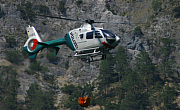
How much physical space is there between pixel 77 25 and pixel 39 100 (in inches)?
1852

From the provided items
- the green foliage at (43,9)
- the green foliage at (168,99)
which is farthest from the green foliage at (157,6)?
the green foliage at (168,99)

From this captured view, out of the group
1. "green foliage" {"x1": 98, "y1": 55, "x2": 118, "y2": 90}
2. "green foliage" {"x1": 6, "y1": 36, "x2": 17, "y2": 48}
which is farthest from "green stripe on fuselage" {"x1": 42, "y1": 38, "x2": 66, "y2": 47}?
"green foliage" {"x1": 6, "y1": 36, "x2": 17, "y2": 48}

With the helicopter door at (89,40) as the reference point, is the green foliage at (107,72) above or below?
below

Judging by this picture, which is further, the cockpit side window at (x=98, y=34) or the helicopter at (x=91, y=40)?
the cockpit side window at (x=98, y=34)

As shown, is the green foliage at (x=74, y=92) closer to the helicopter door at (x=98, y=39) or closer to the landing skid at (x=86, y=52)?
the landing skid at (x=86, y=52)

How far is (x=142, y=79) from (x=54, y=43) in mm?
67649

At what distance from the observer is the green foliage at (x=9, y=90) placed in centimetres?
9594

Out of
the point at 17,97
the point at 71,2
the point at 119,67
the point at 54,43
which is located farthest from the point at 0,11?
the point at 54,43

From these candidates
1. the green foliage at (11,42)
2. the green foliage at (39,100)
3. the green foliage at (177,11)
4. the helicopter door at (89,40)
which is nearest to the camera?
the helicopter door at (89,40)

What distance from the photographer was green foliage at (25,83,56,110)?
96.8 meters

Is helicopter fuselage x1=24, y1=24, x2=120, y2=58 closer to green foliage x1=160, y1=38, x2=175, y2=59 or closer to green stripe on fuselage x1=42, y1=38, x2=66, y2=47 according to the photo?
green stripe on fuselage x1=42, y1=38, x2=66, y2=47

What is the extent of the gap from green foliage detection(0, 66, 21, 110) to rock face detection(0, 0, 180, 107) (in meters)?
4.60

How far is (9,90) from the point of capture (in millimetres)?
98000

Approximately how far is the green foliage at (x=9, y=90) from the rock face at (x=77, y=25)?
4600 mm
